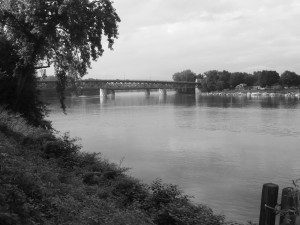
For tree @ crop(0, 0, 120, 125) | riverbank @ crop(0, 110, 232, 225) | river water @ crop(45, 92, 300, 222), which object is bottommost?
river water @ crop(45, 92, 300, 222)

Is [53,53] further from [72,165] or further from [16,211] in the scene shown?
[16,211]

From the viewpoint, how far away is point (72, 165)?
21.6 m

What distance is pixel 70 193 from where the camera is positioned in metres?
14.2

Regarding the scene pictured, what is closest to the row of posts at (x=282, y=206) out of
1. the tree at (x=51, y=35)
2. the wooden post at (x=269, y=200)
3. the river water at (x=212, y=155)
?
the wooden post at (x=269, y=200)

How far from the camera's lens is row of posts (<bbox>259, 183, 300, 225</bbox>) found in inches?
455

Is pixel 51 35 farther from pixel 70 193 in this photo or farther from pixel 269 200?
pixel 269 200

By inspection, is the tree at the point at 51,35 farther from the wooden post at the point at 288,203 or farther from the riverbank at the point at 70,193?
the wooden post at the point at 288,203

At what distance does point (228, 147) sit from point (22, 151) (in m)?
29.3

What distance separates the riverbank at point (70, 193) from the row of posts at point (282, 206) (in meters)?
3.84

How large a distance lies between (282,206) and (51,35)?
2576cm

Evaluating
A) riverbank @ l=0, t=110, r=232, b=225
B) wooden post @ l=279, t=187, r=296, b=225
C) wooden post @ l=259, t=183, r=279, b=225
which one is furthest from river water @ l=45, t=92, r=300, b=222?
wooden post @ l=279, t=187, r=296, b=225

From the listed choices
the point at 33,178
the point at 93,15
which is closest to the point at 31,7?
the point at 93,15

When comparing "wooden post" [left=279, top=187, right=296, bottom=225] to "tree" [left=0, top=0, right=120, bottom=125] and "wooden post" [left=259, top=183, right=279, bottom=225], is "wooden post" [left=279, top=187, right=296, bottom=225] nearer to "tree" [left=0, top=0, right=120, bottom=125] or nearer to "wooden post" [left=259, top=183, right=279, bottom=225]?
"wooden post" [left=259, top=183, right=279, bottom=225]

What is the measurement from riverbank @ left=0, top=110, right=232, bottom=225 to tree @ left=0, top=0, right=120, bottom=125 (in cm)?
975
